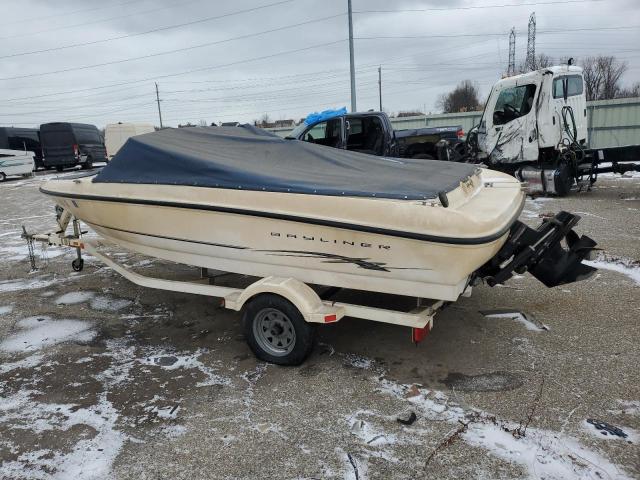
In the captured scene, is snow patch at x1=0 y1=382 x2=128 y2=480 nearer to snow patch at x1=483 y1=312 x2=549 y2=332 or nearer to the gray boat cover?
the gray boat cover

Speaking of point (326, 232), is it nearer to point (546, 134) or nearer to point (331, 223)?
point (331, 223)

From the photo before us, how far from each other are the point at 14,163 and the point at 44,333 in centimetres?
1983

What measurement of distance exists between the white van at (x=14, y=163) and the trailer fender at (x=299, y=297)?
69.8 ft

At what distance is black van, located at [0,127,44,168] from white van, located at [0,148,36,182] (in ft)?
7.26

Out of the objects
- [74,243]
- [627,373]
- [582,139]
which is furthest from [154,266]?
[582,139]

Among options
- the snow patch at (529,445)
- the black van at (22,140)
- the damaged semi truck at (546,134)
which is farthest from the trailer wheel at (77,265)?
the black van at (22,140)

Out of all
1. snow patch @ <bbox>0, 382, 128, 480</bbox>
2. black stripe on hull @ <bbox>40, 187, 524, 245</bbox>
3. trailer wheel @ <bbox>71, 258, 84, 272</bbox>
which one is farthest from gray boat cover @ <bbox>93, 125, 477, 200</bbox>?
trailer wheel @ <bbox>71, 258, 84, 272</bbox>

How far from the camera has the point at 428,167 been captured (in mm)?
4648

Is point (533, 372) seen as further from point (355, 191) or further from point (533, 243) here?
point (355, 191)

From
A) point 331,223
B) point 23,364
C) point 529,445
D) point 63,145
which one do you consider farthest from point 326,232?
point 63,145

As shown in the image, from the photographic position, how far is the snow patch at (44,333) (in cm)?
432

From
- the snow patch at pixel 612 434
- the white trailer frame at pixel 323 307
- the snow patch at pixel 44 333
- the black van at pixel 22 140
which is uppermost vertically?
the black van at pixel 22 140

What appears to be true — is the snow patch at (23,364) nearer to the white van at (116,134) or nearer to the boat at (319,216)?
the boat at (319,216)

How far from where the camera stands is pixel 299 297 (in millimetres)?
3551
